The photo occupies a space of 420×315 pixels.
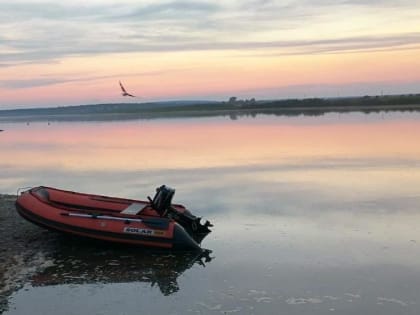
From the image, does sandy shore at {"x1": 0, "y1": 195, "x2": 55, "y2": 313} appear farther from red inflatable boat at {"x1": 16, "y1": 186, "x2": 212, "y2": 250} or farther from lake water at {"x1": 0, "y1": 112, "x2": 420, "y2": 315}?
red inflatable boat at {"x1": 16, "y1": 186, "x2": 212, "y2": 250}

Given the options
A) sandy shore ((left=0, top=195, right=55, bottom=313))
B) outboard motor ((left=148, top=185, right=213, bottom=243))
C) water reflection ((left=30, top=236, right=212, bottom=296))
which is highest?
outboard motor ((left=148, top=185, right=213, bottom=243))

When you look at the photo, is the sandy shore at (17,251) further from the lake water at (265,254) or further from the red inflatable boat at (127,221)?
the red inflatable boat at (127,221)

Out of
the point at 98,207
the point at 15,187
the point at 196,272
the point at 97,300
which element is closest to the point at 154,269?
the point at 196,272

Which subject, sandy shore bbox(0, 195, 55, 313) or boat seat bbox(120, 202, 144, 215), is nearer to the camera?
sandy shore bbox(0, 195, 55, 313)

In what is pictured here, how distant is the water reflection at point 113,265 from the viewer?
25.3 feet

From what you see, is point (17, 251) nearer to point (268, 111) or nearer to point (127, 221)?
point (127, 221)

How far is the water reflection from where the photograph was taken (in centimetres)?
773

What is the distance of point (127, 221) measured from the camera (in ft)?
29.8

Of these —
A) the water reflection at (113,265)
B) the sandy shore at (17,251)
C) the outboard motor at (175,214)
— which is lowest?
the water reflection at (113,265)

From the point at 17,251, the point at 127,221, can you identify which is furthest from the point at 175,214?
the point at 17,251

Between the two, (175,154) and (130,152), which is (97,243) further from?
(130,152)

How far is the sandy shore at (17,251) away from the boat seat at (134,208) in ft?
4.58

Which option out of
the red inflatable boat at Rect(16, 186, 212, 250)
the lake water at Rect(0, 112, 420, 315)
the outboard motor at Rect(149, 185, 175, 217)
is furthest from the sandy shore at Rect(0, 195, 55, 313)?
the outboard motor at Rect(149, 185, 175, 217)

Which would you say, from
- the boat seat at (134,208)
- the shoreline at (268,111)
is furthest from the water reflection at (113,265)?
the shoreline at (268,111)
